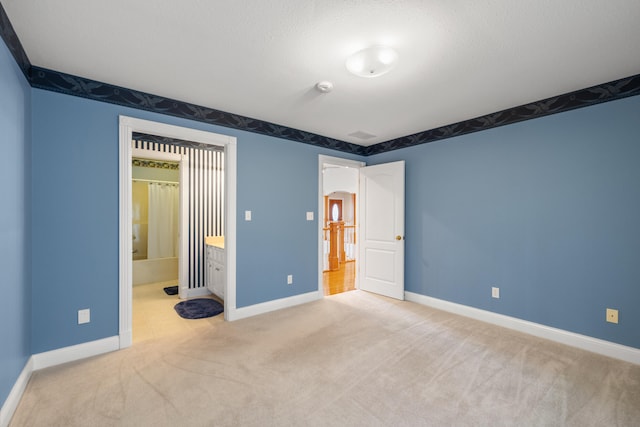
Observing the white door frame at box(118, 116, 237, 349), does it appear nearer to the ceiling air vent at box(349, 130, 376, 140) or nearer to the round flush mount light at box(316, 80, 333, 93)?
the round flush mount light at box(316, 80, 333, 93)

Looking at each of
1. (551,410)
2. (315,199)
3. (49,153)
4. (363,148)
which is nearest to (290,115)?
(315,199)

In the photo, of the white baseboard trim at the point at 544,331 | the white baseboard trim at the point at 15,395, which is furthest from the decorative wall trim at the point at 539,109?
the white baseboard trim at the point at 15,395

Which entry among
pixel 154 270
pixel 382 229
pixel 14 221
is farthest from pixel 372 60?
pixel 154 270

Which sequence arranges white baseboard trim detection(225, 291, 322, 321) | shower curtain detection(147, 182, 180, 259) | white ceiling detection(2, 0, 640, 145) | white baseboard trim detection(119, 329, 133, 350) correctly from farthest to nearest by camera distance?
shower curtain detection(147, 182, 180, 259), white baseboard trim detection(225, 291, 322, 321), white baseboard trim detection(119, 329, 133, 350), white ceiling detection(2, 0, 640, 145)

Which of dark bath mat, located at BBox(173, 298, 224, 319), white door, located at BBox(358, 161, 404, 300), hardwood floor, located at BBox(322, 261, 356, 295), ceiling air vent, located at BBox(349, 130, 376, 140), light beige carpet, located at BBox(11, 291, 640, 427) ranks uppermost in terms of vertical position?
ceiling air vent, located at BBox(349, 130, 376, 140)

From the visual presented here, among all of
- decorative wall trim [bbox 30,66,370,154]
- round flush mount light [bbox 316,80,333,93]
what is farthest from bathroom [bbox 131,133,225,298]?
round flush mount light [bbox 316,80,333,93]

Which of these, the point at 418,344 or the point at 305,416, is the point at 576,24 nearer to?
the point at 418,344

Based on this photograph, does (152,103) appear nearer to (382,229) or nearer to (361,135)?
(361,135)

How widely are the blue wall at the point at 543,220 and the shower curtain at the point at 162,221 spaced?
474cm

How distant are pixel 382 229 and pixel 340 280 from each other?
5.39 feet

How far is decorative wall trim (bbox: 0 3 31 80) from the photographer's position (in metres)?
1.64

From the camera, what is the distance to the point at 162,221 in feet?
18.5

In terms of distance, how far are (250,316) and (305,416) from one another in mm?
1873

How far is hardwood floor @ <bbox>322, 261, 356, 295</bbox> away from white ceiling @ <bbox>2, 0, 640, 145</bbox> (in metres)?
3.05
